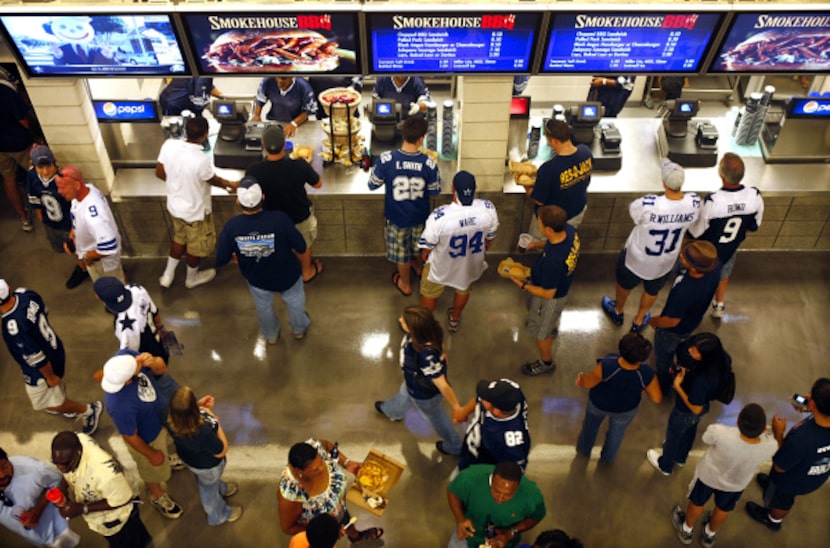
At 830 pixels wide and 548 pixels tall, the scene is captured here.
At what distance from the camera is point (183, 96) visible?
26.7 ft

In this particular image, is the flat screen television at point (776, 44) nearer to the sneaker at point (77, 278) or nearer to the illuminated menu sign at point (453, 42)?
the illuminated menu sign at point (453, 42)

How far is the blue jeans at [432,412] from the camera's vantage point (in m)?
5.44

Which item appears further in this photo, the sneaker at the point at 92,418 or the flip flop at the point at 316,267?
the flip flop at the point at 316,267

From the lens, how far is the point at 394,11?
5.67 metres

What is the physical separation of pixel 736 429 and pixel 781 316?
2.85 metres

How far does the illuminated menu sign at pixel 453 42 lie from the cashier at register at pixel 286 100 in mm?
2030

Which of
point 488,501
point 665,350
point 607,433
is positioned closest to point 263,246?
point 488,501

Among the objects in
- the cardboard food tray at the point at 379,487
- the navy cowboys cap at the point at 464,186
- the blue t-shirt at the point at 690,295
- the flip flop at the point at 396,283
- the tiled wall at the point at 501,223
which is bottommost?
the cardboard food tray at the point at 379,487

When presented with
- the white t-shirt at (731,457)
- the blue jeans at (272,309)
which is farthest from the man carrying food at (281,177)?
the white t-shirt at (731,457)

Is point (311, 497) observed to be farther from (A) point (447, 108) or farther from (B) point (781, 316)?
(B) point (781, 316)

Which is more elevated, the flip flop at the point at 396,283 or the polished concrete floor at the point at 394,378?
the flip flop at the point at 396,283

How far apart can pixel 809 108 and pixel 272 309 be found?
5.38 metres

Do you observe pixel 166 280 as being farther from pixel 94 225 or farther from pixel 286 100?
pixel 286 100

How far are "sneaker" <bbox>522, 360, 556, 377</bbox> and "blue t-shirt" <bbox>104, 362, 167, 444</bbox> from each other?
3083 millimetres
